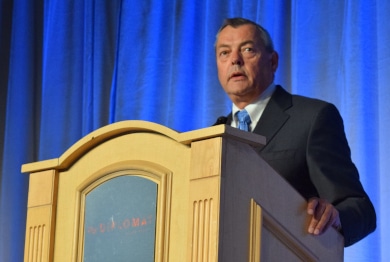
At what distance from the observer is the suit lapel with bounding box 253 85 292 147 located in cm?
247

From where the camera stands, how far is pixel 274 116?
2521 millimetres

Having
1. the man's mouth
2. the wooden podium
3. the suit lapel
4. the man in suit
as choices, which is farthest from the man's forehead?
the wooden podium

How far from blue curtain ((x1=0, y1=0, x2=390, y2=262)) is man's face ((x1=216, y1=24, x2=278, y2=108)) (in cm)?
71

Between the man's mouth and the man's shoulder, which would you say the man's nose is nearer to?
the man's mouth

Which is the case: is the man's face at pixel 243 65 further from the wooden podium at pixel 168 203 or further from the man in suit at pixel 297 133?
the wooden podium at pixel 168 203

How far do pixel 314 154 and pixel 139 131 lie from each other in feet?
2.15

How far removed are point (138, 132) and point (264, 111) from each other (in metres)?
0.71

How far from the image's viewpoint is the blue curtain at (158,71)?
3307 millimetres

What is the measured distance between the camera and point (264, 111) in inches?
101

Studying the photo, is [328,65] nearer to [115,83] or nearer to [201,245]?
[115,83]

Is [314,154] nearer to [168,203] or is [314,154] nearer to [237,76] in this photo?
[237,76]

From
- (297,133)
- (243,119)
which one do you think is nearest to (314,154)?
(297,133)

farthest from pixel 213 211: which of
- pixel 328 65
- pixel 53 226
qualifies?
pixel 328 65

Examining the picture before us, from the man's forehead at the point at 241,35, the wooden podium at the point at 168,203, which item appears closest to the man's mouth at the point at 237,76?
the man's forehead at the point at 241,35
